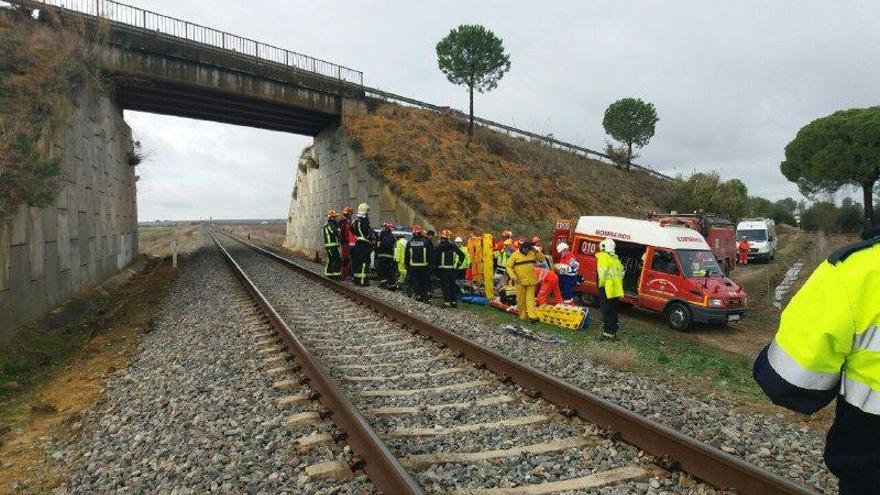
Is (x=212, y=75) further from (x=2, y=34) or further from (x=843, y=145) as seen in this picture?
(x=843, y=145)

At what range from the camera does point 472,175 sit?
28188mm

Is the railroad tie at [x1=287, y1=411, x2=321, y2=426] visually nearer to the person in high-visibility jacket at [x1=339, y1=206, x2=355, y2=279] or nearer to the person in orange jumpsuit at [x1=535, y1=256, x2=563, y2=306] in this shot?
the person in orange jumpsuit at [x1=535, y1=256, x2=563, y2=306]

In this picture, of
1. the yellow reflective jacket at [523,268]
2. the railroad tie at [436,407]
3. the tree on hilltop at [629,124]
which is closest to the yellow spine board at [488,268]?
A: the yellow reflective jacket at [523,268]

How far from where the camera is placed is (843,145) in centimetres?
4200

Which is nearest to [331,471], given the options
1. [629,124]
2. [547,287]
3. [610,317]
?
[610,317]

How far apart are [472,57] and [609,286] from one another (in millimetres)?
24212

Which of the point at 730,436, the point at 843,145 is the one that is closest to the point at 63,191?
the point at 730,436

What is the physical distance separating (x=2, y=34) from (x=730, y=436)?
1900 cm

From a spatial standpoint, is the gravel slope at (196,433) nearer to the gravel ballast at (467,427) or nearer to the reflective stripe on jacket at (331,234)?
the gravel ballast at (467,427)

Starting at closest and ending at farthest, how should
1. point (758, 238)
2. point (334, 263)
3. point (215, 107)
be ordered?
1. point (334, 263)
2. point (215, 107)
3. point (758, 238)

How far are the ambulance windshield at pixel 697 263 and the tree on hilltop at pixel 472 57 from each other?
2080cm

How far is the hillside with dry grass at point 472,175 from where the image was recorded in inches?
967

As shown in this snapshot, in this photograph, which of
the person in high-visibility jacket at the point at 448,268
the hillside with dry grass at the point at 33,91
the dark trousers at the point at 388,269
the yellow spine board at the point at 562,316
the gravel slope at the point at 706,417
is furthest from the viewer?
the dark trousers at the point at 388,269

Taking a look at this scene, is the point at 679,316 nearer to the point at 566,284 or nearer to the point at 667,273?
the point at 667,273
